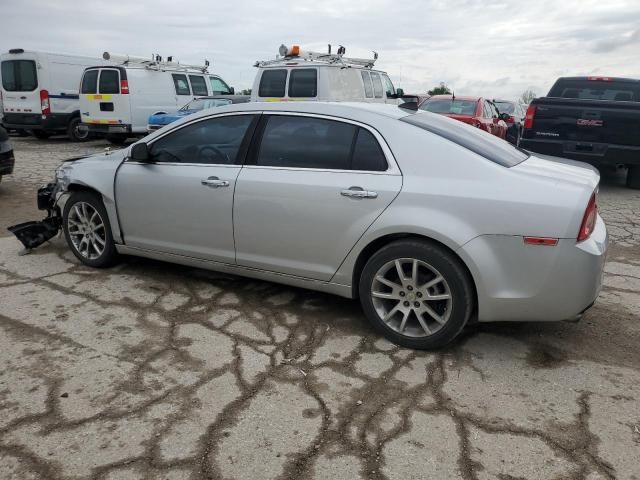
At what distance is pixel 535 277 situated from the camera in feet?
9.89

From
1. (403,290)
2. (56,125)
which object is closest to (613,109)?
(403,290)

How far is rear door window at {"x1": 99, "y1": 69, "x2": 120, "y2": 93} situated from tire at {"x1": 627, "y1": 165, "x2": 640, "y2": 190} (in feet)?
37.5

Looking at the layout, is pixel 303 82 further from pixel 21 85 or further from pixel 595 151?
pixel 21 85

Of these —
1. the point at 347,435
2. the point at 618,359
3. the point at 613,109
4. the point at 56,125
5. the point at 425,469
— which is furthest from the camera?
the point at 56,125

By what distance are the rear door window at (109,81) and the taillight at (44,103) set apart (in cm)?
219

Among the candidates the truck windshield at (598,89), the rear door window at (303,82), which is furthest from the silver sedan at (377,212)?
the rear door window at (303,82)

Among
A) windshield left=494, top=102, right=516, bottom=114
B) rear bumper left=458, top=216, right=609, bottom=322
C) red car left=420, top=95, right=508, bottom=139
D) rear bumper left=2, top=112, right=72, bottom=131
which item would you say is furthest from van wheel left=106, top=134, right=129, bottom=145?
rear bumper left=458, top=216, right=609, bottom=322

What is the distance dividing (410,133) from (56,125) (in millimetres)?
14349

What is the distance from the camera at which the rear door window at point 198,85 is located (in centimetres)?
1565

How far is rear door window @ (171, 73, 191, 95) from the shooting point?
15.0 m

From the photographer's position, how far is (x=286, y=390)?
2936 mm

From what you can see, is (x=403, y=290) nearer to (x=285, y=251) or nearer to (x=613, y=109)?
(x=285, y=251)

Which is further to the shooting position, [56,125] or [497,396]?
[56,125]

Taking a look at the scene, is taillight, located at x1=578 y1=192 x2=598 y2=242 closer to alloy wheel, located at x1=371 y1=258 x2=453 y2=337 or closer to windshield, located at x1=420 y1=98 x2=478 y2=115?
alloy wheel, located at x1=371 y1=258 x2=453 y2=337
